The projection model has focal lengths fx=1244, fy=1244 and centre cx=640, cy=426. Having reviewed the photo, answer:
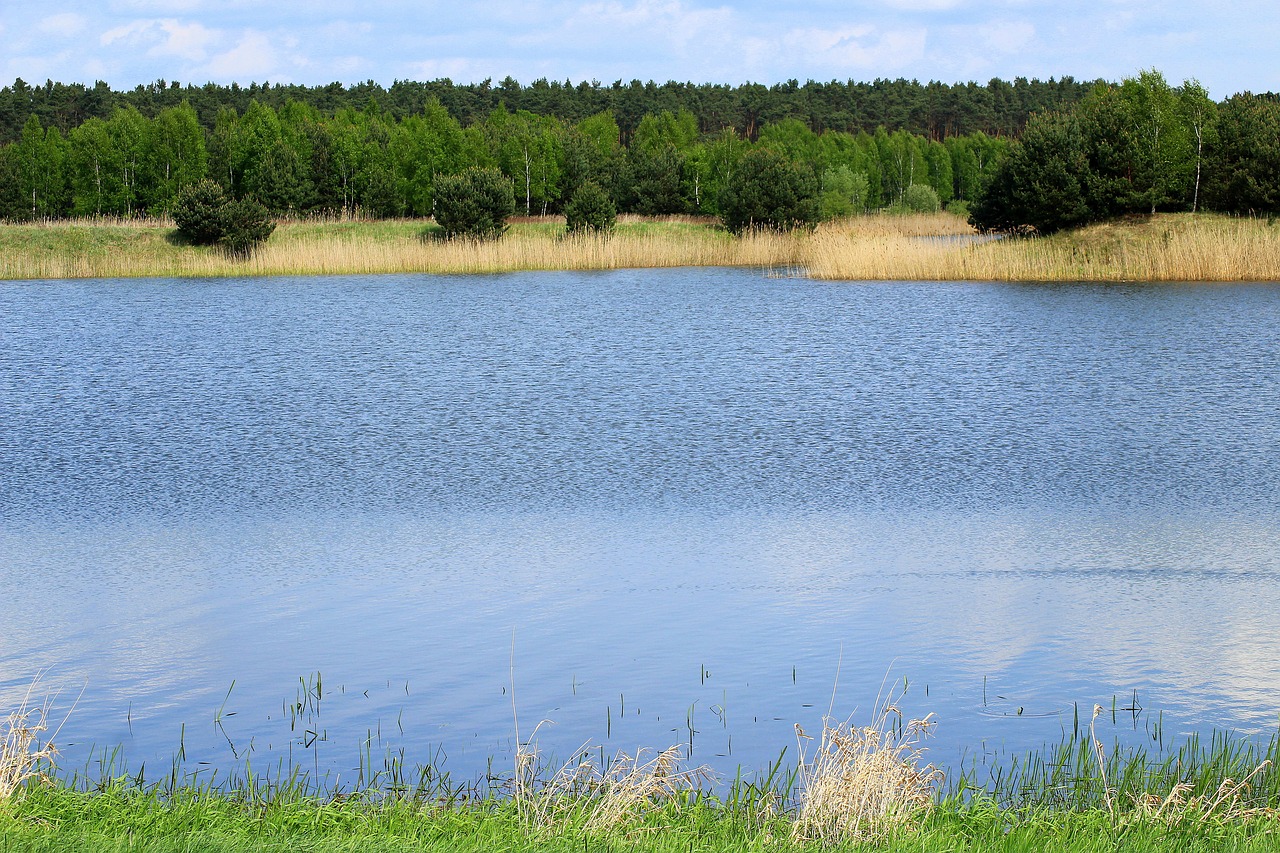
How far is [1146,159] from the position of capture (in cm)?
3478

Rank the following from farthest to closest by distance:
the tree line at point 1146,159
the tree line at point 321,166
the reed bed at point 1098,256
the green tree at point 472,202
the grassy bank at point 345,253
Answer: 1. the tree line at point 321,166
2. the green tree at point 472,202
3. the grassy bank at point 345,253
4. the tree line at point 1146,159
5. the reed bed at point 1098,256

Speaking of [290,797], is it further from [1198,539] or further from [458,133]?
[458,133]

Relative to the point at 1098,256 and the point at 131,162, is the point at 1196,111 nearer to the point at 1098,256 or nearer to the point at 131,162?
the point at 1098,256

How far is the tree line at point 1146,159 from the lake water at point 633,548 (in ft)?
56.7

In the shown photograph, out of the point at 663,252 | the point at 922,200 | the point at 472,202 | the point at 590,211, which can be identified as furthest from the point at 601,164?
the point at 922,200

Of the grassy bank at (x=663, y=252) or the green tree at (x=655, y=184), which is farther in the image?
the green tree at (x=655, y=184)

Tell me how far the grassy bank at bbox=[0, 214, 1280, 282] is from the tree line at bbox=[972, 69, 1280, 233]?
3.14 ft

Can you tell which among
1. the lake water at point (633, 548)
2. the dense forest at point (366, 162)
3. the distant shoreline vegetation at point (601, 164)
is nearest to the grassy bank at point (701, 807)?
the lake water at point (633, 548)

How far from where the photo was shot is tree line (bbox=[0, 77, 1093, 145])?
8356 centimetres

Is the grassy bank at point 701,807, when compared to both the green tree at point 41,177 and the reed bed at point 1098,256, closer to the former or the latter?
the reed bed at point 1098,256

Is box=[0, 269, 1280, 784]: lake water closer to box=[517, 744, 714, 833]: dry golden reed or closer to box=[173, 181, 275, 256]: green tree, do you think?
box=[517, 744, 714, 833]: dry golden reed

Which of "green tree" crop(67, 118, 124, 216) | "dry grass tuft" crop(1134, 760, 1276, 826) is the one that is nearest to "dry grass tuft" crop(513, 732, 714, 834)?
"dry grass tuft" crop(1134, 760, 1276, 826)

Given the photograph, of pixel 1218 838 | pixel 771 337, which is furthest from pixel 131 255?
pixel 1218 838

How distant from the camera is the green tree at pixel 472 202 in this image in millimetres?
39875
